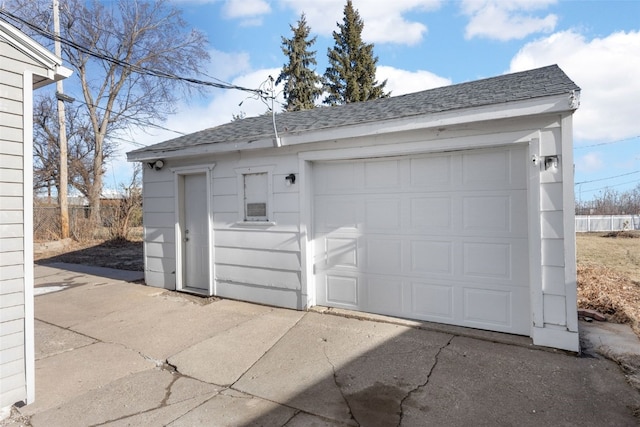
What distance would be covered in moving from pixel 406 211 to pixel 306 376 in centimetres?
233

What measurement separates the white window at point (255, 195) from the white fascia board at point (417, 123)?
425 mm

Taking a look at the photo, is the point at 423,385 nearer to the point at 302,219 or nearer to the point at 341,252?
the point at 341,252

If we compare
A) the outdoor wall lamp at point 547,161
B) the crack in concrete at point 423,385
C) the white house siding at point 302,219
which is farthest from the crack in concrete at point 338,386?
the outdoor wall lamp at point 547,161

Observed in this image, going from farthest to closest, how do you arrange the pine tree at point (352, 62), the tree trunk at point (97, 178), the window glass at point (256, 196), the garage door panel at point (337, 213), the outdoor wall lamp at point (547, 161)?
1. the pine tree at point (352, 62)
2. the tree trunk at point (97, 178)
3. the window glass at point (256, 196)
4. the garage door panel at point (337, 213)
5. the outdoor wall lamp at point (547, 161)

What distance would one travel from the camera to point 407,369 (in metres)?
3.12

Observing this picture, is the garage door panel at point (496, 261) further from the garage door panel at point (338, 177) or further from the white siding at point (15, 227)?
the white siding at point (15, 227)

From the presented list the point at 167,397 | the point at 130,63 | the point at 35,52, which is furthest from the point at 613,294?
the point at 130,63

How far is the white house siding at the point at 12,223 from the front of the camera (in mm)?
2533

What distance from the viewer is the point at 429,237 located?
13.8 feet

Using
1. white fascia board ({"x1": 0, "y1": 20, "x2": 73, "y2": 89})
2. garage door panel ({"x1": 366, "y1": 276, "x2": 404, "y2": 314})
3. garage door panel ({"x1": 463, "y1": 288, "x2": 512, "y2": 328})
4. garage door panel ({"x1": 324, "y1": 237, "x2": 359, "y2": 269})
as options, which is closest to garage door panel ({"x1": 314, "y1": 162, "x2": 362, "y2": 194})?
garage door panel ({"x1": 324, "y1": 237, "x2": 359, "y2": 269})

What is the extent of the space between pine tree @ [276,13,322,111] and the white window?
16.9m

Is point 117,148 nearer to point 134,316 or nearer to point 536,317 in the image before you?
point 134,316

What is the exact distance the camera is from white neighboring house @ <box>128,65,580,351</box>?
345cm

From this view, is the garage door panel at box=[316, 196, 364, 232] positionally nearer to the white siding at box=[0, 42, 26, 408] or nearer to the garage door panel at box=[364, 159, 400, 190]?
the garage door panel at box=[364, 159, 400, 190]
